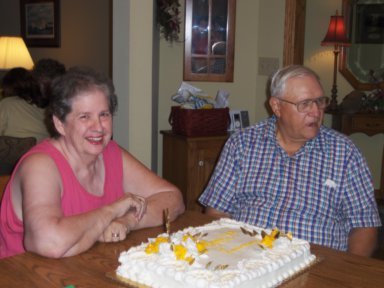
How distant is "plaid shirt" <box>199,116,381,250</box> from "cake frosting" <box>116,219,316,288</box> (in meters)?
0.50

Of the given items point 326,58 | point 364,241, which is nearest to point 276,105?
point 364,241

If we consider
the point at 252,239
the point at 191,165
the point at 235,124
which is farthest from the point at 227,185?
the point at 235,124

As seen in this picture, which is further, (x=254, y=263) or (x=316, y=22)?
(x=316, y=22)

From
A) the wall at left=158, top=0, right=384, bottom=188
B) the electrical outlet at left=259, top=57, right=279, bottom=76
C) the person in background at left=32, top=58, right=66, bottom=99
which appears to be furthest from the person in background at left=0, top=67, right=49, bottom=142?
the electrical outlet at left=259, top=57, right=279, bottom=76

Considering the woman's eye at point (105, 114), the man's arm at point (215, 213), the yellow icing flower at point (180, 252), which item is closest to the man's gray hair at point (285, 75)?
the man's arm at point (215, 213)

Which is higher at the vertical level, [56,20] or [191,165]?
[56,20]

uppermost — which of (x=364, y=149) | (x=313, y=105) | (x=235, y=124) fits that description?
(x=313, y=105)

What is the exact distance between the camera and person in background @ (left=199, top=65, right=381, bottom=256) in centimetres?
192

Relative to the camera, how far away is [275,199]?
1.98 meters

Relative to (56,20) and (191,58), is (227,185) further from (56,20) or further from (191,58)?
(56,20)

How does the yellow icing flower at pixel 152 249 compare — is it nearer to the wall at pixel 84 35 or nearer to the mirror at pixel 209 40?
the mirror at pixel 209 40

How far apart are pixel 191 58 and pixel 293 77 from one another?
1.89 meters

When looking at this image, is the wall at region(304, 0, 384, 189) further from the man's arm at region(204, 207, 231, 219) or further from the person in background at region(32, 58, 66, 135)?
the man's arm at region(204, 207, 231, 219)

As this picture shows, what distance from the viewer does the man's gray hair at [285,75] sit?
6.52 feet
